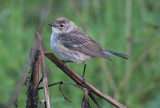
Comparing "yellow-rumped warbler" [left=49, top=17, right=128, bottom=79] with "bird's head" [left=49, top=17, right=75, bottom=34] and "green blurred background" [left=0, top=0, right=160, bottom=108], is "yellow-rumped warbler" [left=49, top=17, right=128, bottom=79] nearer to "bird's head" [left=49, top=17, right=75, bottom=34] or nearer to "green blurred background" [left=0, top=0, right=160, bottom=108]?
"bird's head" [left=49, top=17, right=75, bottom=34]

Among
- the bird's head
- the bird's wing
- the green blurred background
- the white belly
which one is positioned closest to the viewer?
the white belly

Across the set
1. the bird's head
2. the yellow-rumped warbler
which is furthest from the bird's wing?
the bird's head

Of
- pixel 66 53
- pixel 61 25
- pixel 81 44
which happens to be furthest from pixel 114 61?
pixel 66 53

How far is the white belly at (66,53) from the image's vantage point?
13.1 ft

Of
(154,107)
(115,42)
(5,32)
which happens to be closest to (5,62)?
(5,32)

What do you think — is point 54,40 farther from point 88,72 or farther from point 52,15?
point 52,15

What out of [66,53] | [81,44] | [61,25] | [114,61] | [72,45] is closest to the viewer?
[66,53]

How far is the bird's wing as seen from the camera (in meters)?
4.20

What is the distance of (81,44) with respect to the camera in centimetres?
443

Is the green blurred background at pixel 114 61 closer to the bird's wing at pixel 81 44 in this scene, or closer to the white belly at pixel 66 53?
the bird's wing at pixel 81 44

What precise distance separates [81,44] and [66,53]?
1.50 ft

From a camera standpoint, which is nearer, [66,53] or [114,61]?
[66,53]

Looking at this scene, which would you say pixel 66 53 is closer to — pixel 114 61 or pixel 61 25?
pixel 61 25

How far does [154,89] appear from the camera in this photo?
5.05 m
